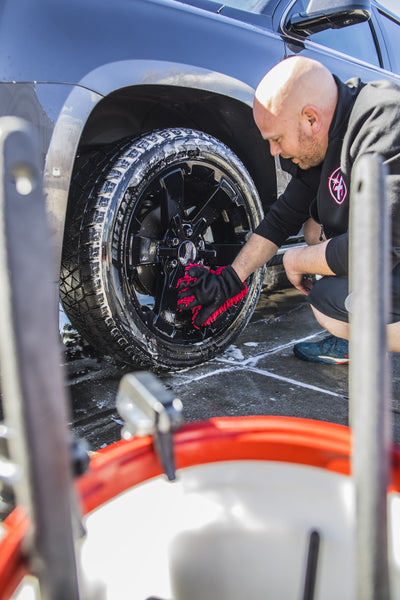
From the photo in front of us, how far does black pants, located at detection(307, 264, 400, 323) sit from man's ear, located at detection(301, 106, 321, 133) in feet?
1.54

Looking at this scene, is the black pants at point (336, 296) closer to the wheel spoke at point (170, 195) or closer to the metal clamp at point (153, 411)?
the wheel spoke at point (170, 195)

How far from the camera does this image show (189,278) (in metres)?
1.68

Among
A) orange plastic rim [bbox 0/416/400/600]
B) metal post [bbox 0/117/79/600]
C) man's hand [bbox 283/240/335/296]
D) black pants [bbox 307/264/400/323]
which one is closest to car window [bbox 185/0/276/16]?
man's hand [bbox 283/240/335/296]

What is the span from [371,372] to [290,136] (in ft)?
4.38

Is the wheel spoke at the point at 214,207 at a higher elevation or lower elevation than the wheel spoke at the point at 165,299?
higher

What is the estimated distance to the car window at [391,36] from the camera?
9.96ft

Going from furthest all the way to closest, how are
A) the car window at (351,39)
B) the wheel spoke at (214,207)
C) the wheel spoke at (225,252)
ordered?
the car window at (351,39)
the wheel spoke at (225,252)
the wheel spoke at (214,207)

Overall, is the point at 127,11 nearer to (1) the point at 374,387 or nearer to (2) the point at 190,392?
(2) the point at 190,392

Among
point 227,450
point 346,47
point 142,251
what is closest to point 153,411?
point 227,450

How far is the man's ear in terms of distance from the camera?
1.49 metres

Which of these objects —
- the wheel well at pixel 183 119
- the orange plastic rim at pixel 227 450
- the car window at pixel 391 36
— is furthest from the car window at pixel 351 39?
the orange plastic rim at pixel 227 450

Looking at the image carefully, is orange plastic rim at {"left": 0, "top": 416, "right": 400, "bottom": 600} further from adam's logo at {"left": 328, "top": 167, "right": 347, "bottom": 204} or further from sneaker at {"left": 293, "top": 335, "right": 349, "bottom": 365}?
sneaker at {"left": 293, "top": 335, "right": 349, "bottom": 365}

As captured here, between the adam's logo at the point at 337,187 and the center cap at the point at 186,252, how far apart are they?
0.50 metres

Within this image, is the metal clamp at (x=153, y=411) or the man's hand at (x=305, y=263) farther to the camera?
the man's hand at (x=305, y=263)
